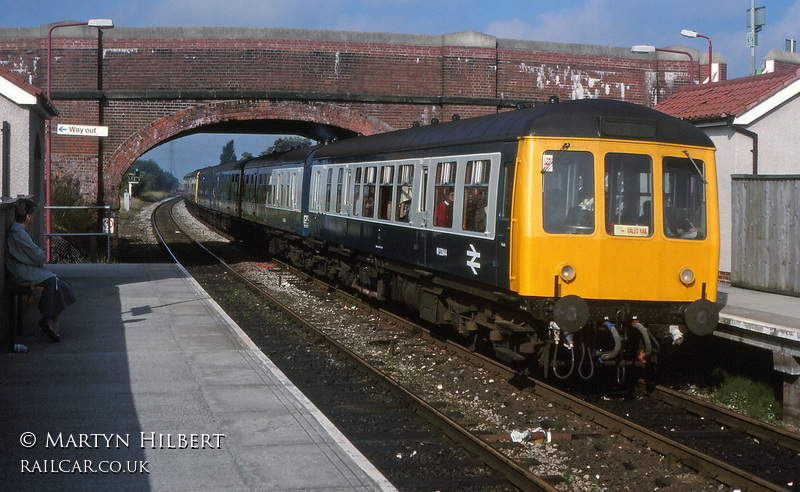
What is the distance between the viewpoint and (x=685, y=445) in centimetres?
686

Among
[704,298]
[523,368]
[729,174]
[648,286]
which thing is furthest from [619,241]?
[729,174]

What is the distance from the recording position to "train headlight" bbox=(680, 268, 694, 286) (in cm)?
827

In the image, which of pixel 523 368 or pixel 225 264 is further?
pixel 225 264

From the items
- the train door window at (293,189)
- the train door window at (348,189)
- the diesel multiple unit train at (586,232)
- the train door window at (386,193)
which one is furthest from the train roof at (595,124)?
the train door window at (293,189)

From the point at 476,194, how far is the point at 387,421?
116 inches

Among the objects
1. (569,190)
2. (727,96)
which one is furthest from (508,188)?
(727,96)

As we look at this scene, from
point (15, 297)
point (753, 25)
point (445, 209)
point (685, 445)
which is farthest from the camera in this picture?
point (753, 25)

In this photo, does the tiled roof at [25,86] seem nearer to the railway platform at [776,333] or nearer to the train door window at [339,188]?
the train door window at [339,188]

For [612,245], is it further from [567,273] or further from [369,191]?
[369,191]

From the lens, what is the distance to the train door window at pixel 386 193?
493 inches

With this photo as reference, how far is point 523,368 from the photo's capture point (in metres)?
9.16

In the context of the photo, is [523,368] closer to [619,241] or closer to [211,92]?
[619,241]

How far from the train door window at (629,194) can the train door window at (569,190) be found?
0.19 m

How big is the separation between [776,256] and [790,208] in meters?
0.74
